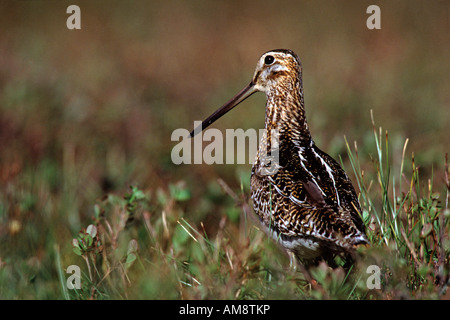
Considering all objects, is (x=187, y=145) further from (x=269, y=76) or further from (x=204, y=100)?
(x=269, y=76)

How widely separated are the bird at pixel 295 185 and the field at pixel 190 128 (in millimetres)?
113

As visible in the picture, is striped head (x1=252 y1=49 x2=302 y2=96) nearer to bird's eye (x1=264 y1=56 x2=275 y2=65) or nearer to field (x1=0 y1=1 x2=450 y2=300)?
bird's eye (x1=264 y1=56 x2=275 y2=65)

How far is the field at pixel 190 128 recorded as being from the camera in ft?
9.45

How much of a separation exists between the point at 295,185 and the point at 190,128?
333 cm

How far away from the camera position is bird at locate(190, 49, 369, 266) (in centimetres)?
299

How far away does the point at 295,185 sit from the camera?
10.7ft

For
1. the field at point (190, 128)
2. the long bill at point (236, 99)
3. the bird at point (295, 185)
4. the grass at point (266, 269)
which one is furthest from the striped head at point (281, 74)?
the grass at point (266, 269)

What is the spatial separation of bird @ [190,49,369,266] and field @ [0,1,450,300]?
113 millimetres

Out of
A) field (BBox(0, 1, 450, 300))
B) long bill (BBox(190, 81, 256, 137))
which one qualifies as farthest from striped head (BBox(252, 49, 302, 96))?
field (BBox(0, 1, 450, 300))

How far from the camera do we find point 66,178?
5062 mm

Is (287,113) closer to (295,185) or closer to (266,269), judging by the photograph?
(295,185)

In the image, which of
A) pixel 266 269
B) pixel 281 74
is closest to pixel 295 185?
pixel 266 269
